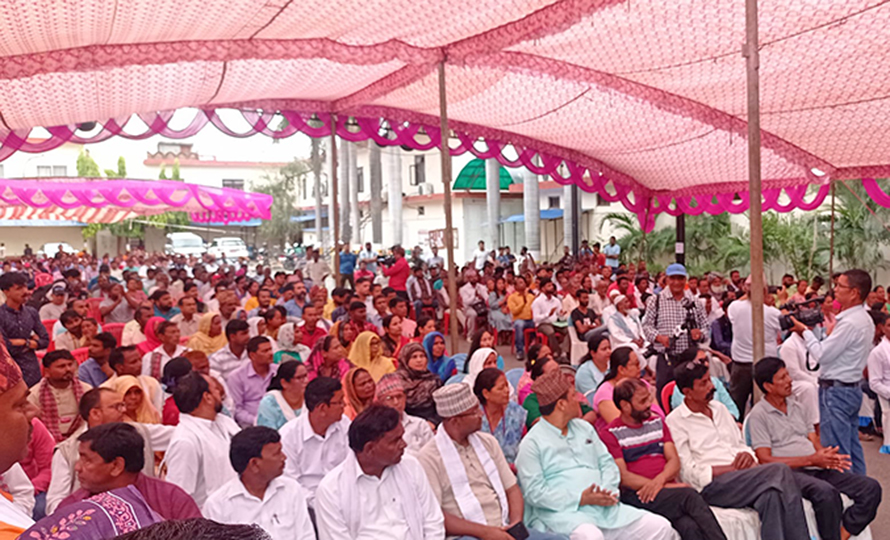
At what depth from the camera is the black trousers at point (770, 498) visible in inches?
140

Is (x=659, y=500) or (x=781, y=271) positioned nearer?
(x=659, y=500)

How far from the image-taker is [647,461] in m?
3.72

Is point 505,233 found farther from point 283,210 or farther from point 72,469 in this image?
point 72,469

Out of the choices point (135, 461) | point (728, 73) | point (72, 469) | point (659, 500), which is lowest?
point (659, 500)

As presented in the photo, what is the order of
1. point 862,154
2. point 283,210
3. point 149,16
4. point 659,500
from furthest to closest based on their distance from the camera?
point 283,210
point 862,154
point 149,16
point 659,500

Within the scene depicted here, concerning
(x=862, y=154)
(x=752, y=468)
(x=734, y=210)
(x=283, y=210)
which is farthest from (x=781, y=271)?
(x=283, y=210)

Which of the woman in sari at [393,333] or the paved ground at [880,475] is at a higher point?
the woman in sari at [393,333]

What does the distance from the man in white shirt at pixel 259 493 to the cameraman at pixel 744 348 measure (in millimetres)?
3864

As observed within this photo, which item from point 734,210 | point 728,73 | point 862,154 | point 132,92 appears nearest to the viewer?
point 728,73

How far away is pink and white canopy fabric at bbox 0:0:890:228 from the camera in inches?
197

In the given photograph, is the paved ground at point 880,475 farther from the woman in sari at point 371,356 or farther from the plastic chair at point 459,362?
the woman in sari at point 371,356

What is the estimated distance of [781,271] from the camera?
16.0 metres

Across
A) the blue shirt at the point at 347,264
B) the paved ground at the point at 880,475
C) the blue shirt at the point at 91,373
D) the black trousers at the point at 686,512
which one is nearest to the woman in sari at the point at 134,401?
the blue shirt at the point at 91,373

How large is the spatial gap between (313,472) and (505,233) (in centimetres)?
2156
